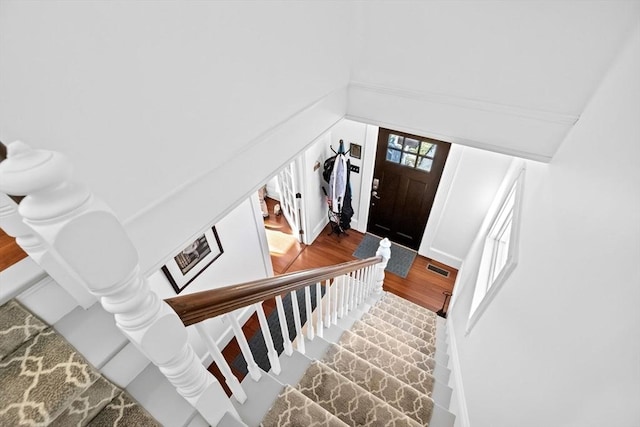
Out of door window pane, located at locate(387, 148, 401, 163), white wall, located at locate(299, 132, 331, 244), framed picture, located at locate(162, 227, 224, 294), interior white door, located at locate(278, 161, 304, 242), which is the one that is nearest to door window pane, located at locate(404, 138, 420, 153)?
door window pane, located at locate(387, 148, 401, 163)

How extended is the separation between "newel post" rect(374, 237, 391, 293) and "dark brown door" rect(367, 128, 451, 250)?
3.36 feet

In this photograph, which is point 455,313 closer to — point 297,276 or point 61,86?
point 297,276

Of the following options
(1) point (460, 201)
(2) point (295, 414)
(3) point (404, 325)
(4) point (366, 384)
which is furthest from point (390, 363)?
(1) point (460, 201)

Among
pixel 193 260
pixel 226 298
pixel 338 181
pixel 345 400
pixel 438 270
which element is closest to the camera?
pixel 226 298

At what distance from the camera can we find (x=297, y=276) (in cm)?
125

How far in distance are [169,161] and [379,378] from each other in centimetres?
177

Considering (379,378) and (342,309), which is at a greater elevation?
(379,378)

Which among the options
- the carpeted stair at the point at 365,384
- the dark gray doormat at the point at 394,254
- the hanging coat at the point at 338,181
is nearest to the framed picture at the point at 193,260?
the carpeted stair at the point at 365,384

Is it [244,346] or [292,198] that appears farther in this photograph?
[292,198]

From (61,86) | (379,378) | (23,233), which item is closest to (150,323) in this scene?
(23,233)

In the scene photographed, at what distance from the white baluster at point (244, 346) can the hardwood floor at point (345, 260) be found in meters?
2.17

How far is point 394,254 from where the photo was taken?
14.5 feet

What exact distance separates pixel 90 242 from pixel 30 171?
14 centimetres

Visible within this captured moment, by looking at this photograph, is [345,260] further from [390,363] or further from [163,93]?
[163,93]
